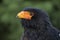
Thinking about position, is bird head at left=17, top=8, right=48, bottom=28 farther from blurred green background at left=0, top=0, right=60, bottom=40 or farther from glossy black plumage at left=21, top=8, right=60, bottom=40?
blurred green background at left=0, top=0, right=60, bottom=40

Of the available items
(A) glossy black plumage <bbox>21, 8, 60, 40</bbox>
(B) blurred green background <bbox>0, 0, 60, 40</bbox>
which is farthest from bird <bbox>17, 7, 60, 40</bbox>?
(B) blurred green background <bbox>0, 0, 60, 40</bbox>

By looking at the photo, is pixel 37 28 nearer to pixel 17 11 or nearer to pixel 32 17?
pixel 32 17

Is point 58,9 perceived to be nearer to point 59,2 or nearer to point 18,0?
point 59,2

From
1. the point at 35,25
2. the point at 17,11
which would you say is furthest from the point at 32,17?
the point at 17,11

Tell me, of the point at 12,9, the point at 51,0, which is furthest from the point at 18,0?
the point at 51,0

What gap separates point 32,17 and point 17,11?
8.89 ft

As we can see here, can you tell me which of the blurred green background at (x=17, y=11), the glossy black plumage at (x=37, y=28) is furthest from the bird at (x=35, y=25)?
the blurred green background at (x=17, y=11)

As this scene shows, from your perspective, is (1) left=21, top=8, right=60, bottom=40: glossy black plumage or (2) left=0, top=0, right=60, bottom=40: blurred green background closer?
(1) left=21, top=8, right=60, bottom=40: glossy black plumage

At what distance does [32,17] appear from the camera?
332 centimetres

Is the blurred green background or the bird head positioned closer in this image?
the bird head

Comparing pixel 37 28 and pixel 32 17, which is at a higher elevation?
pixel 32 17

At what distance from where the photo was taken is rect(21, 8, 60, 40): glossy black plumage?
10.8 feet

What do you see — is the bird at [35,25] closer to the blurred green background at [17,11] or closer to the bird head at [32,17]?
the bird head at [32,17]

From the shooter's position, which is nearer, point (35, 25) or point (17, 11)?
point (35, 25)
